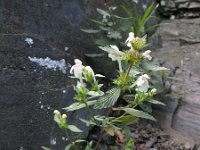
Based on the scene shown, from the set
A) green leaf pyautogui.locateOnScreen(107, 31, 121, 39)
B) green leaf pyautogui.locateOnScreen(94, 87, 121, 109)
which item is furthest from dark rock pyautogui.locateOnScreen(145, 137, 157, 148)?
green leaf pyautogui.locateOnScreen(94, 87, 121, 109)

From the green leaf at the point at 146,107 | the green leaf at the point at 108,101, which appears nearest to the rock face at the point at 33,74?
the green leaf at the point at 146,107

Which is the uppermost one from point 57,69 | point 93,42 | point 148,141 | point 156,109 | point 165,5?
point 165,5

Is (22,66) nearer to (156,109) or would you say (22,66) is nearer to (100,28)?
(100,28)

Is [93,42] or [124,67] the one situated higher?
[93,42]

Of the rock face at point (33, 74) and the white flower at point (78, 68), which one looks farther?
the rock face at point (33, 74)

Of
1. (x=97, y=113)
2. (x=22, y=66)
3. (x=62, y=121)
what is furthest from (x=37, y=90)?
(x=62, y=121)

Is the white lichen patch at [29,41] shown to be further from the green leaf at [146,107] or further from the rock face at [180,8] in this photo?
the rock face at [180,8]
